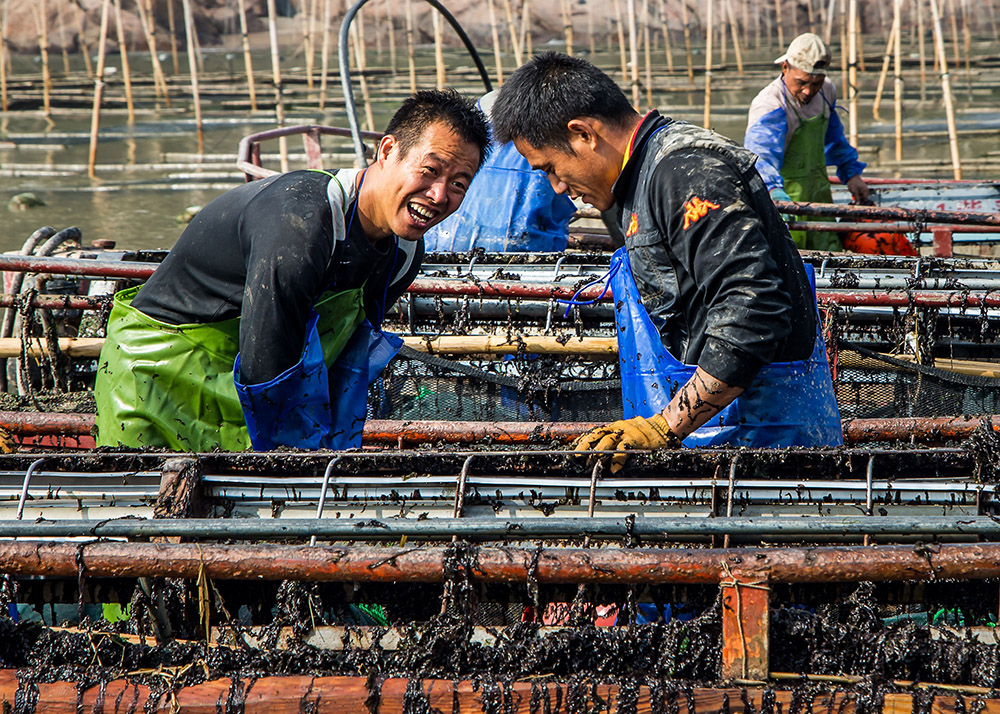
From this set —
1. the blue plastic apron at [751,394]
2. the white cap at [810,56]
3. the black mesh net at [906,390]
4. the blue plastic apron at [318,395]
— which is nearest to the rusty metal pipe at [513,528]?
the blue plastic apron at [751,394]

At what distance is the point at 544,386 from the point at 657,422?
185 cm

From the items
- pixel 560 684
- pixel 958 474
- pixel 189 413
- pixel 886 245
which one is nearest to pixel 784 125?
pixel 886 245

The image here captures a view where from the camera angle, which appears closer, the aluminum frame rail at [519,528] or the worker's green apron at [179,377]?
the aluminum frame rail at [519,528]

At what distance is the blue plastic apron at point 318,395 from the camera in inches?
99.8

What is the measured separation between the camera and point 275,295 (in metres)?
2.38

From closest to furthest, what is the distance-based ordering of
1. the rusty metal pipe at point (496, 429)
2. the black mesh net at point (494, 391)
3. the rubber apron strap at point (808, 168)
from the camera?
the rusty metal pipe at point (496, 429) → the black mesh net at point (494, 391) → the rubber apron strap at point (808, 168)

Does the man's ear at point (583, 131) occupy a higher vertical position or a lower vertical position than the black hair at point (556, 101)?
lower

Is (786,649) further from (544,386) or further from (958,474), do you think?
(544,386)

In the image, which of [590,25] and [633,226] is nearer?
[633,226]

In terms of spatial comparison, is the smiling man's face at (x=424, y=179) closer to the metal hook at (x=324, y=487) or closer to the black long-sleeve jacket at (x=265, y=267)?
the black long-sleeve jacket at (x=265, y=267)

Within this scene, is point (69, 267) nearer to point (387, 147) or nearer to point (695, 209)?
point (387, 147)

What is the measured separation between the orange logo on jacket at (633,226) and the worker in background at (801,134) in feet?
11.5

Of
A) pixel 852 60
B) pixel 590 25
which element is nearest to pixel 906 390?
pixel 852 60

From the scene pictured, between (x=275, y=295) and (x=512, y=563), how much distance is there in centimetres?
104
